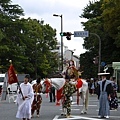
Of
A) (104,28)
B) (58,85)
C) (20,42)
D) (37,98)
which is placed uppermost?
(20,42)

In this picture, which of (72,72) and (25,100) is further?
(72,72)

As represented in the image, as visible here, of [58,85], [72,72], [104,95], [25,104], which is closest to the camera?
[25,104]

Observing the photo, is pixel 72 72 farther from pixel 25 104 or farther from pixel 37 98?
pixel 25 104

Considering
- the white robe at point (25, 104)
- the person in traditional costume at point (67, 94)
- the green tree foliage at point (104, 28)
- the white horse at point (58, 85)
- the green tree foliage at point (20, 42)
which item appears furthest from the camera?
the green tree foliage at point (20, 42)

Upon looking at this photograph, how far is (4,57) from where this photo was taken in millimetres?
72500

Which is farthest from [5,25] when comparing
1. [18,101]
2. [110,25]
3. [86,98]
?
[18,101]

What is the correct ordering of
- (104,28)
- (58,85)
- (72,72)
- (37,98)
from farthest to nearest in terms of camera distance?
(104,28), (72,72), (37,98), (58,85)

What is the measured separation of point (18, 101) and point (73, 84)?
4380 millimetres

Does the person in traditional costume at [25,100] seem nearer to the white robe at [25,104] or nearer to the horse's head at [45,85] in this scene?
the white robe at [25,104]

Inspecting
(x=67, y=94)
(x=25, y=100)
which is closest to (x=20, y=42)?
(x=67, y=94)

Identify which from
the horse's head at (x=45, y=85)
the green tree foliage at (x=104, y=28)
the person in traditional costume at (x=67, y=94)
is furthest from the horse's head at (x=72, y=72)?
the green tree foliage at (x=104, y=28)

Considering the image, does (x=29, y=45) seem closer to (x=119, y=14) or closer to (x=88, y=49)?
(x=88, y=49)

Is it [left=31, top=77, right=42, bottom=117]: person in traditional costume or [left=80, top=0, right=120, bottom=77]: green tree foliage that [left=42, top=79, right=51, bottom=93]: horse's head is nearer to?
[left=31, top=77, right=42, bottom=117]: person in traditional costume

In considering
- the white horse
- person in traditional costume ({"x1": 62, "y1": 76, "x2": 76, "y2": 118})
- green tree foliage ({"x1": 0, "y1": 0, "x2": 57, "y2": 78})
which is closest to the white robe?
person in traditional costume ({"x1": 62, "y1": 76, "x2": 76, "y2": 118})
